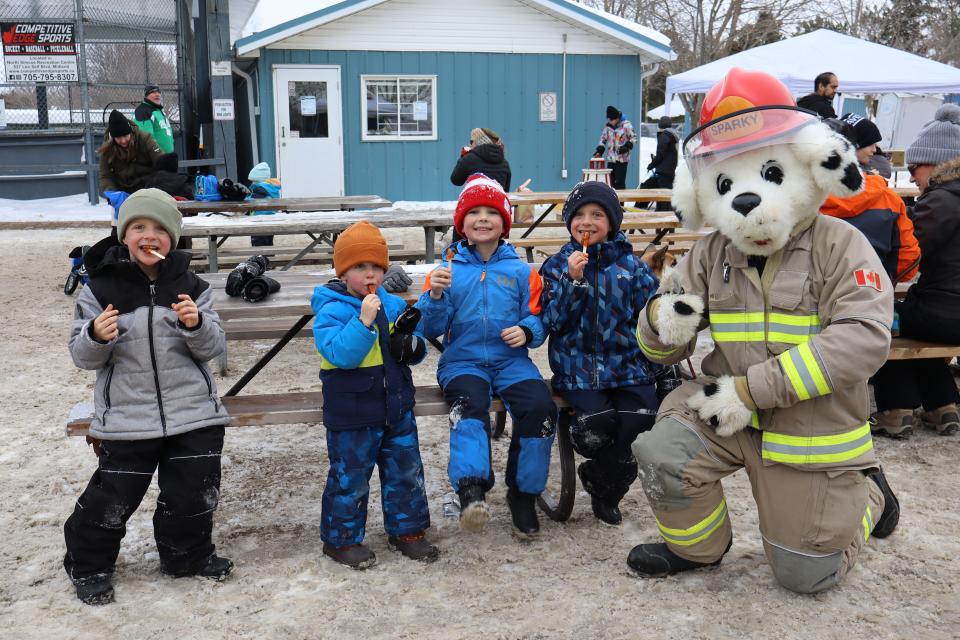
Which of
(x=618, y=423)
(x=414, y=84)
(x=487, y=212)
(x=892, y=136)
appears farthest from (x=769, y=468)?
(x=892, y=136)

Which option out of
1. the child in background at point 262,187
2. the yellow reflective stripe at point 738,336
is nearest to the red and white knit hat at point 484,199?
the yellow reflective stripe at point 738,336

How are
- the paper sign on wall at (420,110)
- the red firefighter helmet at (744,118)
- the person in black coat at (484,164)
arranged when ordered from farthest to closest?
1. the paper sign on wall at (420,110)
2. the person in black coat at (484,164)
3. the red firefighter helmet at (744,118)

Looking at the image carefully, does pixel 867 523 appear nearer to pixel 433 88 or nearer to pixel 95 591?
pixel 95 591

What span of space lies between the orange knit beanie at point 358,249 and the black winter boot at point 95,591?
1.28 m

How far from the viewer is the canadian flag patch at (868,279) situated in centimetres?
275

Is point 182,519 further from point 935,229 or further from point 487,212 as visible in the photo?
point 935,229

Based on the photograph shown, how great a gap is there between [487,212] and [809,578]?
1.77m

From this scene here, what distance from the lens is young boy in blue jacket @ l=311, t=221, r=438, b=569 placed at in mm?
3139

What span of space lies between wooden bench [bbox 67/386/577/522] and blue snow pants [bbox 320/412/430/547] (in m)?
0.19

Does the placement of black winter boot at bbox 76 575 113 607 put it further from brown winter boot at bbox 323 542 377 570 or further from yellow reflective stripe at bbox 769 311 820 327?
yellow reflective stripe at bbox 769 311 820 327

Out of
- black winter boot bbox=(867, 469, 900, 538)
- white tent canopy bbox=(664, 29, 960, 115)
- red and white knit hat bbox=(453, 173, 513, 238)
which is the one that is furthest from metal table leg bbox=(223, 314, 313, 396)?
white tent canopy bbox=(664, 29, 960, 115)

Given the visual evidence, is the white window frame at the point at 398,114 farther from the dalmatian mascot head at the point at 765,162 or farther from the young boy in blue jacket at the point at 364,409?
the dalmatian mascot head at the point at 765,162

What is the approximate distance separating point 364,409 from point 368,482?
10.5 inches

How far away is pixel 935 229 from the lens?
4.36 meters
